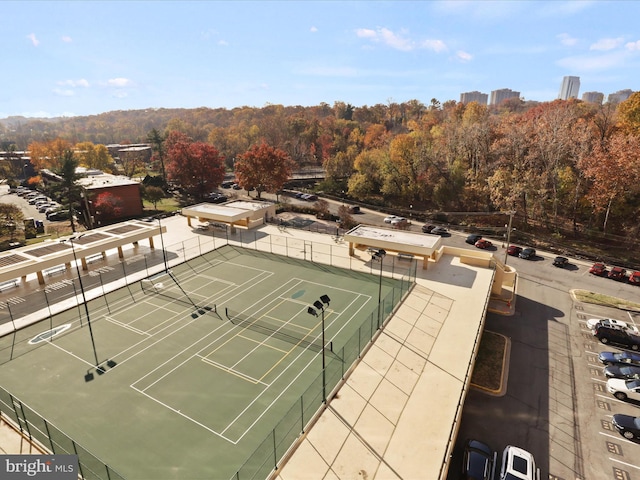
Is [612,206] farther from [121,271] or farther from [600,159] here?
[121,271]

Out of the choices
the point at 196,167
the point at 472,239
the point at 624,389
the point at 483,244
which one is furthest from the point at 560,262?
the point at 196,167

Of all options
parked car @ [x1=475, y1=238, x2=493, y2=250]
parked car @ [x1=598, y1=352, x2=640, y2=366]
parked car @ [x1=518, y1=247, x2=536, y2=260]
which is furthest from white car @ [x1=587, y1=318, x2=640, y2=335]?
parked car @ [x1=475, y1=238, x2=493, y2=250]

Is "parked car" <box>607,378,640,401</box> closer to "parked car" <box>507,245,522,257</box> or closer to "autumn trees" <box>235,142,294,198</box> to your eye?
"parked car" <box>507,245,522,257</box>

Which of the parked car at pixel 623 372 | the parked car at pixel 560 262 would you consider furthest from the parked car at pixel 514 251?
the parked car at pixel 623 372

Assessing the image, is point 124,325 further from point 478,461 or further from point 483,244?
point 483,244

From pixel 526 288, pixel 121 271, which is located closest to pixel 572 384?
pixel 526 288

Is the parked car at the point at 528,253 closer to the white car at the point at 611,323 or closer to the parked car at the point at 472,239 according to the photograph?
the parked car at the point at 472,239
